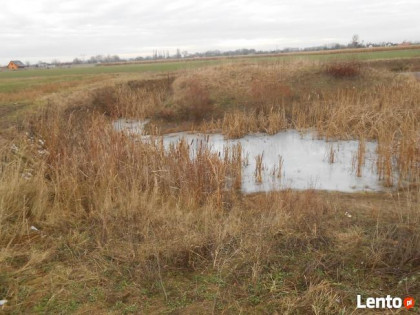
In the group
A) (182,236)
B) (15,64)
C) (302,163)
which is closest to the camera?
(182,236)

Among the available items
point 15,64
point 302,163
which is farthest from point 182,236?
point 15,64

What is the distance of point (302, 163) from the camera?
8305 millimetres

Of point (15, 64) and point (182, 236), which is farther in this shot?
point (15, 64)

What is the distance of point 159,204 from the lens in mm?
4840

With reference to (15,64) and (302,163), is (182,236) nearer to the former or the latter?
(302,163)

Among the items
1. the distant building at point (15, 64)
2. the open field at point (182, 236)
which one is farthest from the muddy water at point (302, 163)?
the distant building at point (15, 64)

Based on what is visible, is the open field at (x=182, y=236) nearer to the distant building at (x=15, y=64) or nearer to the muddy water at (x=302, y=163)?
the muddy water at (x=302, y=163)

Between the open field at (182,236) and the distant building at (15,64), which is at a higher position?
the distant building at (15,64)

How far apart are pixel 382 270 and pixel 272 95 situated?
39.3 feet

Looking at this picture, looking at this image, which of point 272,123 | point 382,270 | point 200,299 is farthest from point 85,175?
point 272,123

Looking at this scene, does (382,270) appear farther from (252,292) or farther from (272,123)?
(272,123)

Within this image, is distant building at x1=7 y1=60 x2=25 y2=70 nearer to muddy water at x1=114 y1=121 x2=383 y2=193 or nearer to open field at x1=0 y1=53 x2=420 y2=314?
muddy water at x1=114 y1=121 x2=383 y2=193

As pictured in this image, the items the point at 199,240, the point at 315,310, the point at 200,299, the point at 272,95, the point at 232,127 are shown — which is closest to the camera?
the point at 315,310

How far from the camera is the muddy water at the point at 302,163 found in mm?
6727
